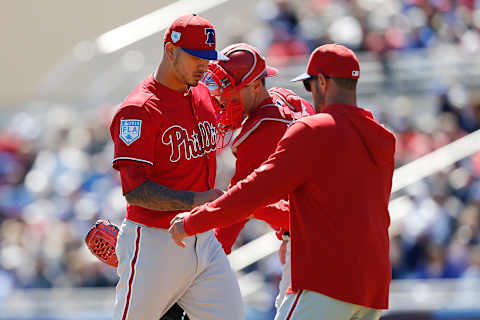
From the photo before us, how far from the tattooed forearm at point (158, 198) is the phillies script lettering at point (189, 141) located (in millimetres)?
201

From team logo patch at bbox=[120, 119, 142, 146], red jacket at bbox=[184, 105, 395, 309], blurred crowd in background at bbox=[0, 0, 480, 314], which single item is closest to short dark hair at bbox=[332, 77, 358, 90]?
red jacket at bbox=[184, 105, 395, 309]

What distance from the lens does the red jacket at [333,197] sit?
12.5 ft

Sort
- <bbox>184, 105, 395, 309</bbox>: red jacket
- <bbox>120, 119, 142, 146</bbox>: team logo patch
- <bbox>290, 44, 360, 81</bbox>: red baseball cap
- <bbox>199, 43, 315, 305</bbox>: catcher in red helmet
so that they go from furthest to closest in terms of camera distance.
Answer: <bbox>199, 43, 315, 305</bbox>: catcher in red helmet < <bbox>120, 119, 142, 146</bbox>: team logo patch < <bbox>290, 44, 360, 81</bbox>: red baseball cap < <bbox>184, 105, 395, 309</bbox>: red jacket

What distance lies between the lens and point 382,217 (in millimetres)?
3916

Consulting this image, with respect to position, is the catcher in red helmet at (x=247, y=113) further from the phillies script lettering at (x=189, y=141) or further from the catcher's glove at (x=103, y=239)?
the catcher's glove at (x=103, y=239)

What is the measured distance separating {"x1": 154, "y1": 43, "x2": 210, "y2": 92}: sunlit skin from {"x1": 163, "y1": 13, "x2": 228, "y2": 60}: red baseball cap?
37mm

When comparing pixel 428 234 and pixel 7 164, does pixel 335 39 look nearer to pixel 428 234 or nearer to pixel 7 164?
pixel 428 234

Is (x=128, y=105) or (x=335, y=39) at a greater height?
(x=128, y=105)

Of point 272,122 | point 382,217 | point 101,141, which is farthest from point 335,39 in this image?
point 382,217

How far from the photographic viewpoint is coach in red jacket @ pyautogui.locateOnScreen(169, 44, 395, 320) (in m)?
3.80

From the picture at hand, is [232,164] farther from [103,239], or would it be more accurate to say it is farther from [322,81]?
[322,81]

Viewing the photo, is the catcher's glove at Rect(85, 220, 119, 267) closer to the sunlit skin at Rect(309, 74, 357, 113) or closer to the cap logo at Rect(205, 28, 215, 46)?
the cap logo at Rect(205, 28, 215, 46)

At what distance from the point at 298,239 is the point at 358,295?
0.35 meters

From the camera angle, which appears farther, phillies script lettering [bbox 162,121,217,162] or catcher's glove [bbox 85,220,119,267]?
catcher's glove [bbox 85,220,119,267]
